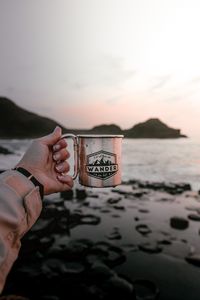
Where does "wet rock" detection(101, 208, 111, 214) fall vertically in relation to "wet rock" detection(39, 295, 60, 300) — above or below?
above

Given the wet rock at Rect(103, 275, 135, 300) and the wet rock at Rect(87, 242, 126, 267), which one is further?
the wet rock at Rect(87, 242, 126, 267)

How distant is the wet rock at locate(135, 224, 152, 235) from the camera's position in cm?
781

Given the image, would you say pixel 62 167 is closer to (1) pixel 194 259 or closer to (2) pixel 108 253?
(2) pixel 108 253

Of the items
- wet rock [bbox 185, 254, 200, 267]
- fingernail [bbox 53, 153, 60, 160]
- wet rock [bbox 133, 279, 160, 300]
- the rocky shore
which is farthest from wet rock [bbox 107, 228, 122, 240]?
fingernail [bbox 53, 153, 60, 160]

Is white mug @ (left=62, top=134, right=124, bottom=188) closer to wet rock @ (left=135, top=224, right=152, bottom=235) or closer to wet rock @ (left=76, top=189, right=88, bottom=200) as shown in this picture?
wet rock @ (left=135, top=224, right=152, bottom=235)

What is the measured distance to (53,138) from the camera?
239 cm

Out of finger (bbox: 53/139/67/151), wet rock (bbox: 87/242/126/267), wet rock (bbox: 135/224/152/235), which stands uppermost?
finger (bbox: 53/139/67/151)

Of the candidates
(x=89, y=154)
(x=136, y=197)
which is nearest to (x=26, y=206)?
(x=89, y=154)

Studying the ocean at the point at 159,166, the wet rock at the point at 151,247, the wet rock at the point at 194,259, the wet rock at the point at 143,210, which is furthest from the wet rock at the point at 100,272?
the ocean at the point at 159,166

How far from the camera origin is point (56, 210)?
9.75 metres

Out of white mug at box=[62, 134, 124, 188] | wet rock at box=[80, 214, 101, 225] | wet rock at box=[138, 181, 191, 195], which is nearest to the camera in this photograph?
white mug at box=[62, 134, 124, 188]

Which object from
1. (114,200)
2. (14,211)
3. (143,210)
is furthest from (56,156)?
(114,200)

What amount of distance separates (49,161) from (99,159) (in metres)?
0.53

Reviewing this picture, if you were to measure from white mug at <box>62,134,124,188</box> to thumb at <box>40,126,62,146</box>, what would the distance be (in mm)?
240
